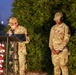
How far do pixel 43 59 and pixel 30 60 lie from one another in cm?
45

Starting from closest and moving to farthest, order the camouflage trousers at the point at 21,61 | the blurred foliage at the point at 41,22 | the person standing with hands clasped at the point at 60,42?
the person standing with hands clasped at the point at 60,42, the camouflage trousers at the point at 21,61, the blurred foliage at the point at 41,22

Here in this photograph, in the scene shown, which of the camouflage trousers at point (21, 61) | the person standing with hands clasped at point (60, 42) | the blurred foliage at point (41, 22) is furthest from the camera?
the blurred foliage at point (41, 22)

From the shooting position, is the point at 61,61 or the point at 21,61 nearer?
the point at 61,61

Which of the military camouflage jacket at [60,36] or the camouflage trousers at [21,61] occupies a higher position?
the military camouflage jacket at [60,36]

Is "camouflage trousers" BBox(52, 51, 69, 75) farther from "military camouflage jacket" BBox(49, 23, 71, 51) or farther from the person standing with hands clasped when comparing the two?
"military camouflage jacket" BBox(49, 23, 71, 51)

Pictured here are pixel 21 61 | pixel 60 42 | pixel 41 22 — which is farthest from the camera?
pixel 41 22

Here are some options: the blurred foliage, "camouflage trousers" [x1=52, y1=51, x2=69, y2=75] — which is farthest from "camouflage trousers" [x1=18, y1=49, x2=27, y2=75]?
the blurred foliage

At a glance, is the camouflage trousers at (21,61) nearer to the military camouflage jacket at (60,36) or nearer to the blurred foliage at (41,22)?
the military camouflage jacket at (60,36)

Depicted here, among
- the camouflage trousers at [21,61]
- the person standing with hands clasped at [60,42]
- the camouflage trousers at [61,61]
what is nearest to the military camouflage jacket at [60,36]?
the person standing with hands clasped at [60,42]

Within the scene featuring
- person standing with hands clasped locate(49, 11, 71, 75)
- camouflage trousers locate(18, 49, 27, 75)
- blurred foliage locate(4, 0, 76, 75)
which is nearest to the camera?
person standing with hands clasped locate(49, 11, 71, 75)

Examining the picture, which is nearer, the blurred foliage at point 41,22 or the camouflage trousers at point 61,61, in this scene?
the camouflage trousers at point 61,61

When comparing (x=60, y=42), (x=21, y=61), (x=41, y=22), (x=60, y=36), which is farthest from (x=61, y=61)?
(x=41, y=22)

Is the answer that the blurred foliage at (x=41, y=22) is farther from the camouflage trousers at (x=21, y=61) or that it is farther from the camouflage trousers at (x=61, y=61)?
the camouflage trousers at (x=21, y=61)

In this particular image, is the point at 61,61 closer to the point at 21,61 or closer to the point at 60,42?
the point at 60,42
